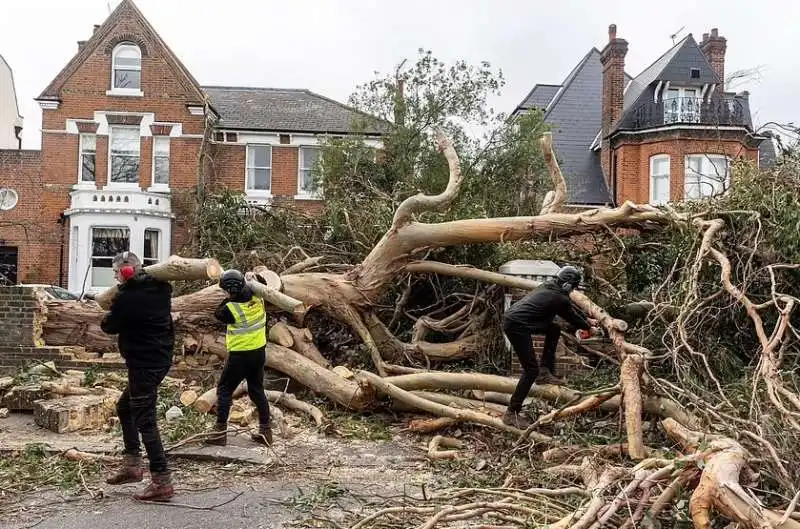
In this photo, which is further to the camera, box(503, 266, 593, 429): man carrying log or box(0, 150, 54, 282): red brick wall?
box(0, 150, 54, 282): red brick wall

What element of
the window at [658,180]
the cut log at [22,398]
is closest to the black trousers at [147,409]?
the cut log at [22,398]

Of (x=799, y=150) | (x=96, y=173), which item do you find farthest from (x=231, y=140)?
(x=799, y=150)

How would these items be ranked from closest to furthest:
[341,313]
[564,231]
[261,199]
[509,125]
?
1. [564,231]
2. [341,313]
3. [509,125]
4. [261,199]

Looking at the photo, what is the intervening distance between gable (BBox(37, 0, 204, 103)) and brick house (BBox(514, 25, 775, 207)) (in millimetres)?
12394

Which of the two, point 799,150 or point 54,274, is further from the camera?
point 54,274

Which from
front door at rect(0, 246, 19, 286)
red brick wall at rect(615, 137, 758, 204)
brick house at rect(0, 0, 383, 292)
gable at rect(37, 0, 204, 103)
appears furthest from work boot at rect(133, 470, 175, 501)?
red brick wall at rect(615, 137, 758, 204)

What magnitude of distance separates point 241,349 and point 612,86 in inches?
833

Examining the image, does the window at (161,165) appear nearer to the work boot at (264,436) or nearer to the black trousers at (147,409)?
the work boot at (264,436)

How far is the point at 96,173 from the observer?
69.7 ft

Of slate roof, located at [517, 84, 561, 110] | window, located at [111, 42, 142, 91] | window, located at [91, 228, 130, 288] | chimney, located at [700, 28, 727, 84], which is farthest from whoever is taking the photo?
slate roof, located at [517, 84, 561, 110]

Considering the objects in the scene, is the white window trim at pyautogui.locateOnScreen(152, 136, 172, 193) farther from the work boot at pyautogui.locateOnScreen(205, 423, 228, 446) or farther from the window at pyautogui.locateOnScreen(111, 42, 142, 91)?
the work boot at pyautogui.locateOnScreen(205, 423, 228, 446)

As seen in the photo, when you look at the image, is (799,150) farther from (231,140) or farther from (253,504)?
(231,140)

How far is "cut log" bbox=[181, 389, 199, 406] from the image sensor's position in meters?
7.46

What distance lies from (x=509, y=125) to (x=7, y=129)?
77.7ft
